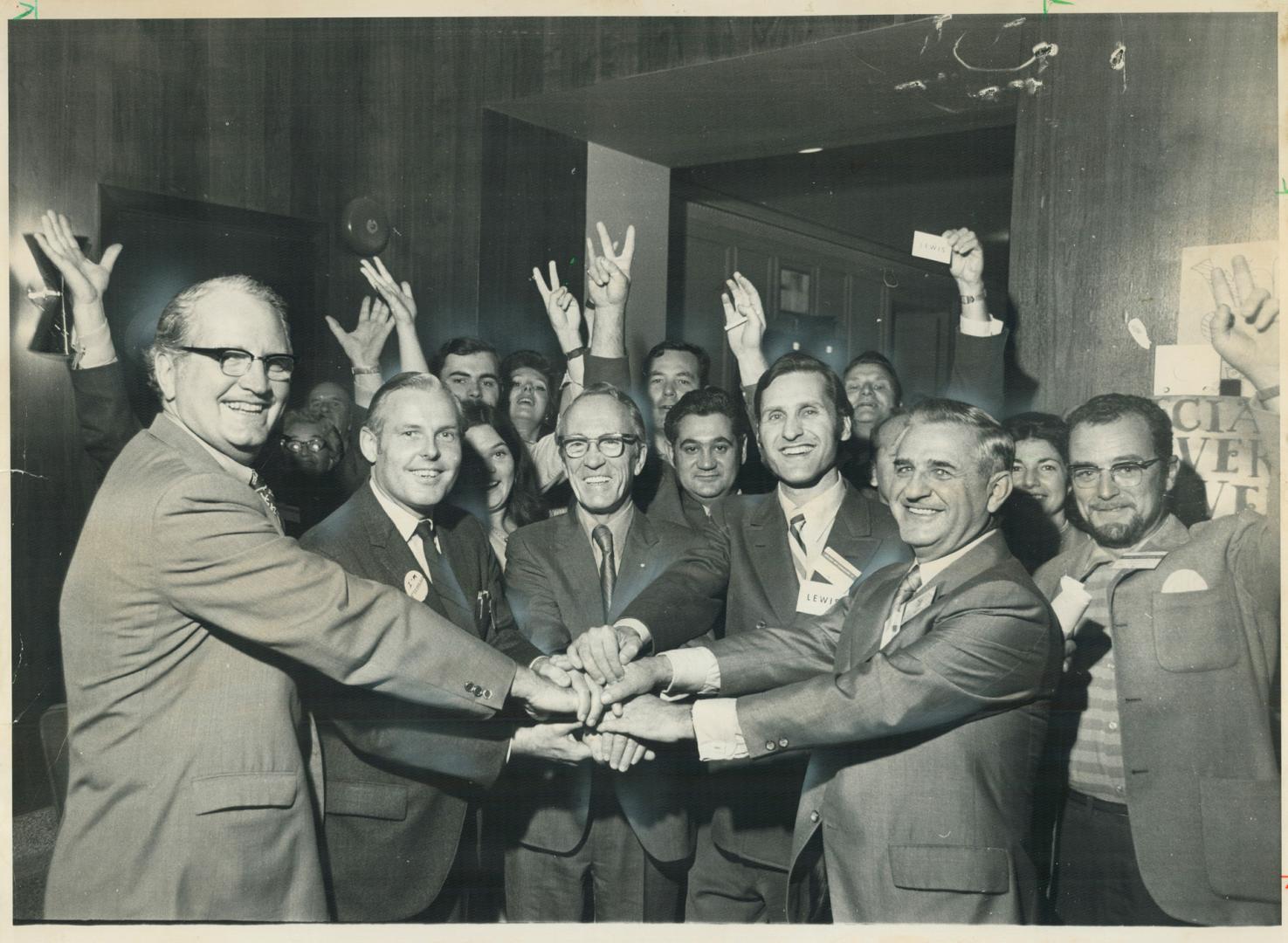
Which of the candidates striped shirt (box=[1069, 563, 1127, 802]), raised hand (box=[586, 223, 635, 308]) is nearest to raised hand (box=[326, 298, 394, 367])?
raised hand (box=[586, 223, 635, 308])

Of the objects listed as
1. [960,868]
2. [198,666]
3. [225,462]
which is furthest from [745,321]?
[198,666]

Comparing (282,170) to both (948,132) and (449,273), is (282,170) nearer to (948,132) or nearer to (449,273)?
(449,273)

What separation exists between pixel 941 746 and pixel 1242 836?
3.27ft

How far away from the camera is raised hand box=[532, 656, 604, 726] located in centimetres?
294

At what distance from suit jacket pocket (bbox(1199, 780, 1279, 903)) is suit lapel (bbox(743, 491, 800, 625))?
120 cm

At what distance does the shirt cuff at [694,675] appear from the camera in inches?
120

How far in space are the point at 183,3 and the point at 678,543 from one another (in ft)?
7.34

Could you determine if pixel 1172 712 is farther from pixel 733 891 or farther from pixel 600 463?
pixel 600 463

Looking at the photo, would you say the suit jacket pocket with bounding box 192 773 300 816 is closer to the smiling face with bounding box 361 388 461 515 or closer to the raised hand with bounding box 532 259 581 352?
the smiling face with bounding box 361 388 461 515

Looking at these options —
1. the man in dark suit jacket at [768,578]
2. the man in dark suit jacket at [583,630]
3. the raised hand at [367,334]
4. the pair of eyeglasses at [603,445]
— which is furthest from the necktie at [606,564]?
the raised hand at [367,334]

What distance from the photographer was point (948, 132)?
383 centimetres

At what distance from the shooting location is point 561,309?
4137mm

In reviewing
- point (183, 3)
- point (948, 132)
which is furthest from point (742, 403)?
point (183, 3)

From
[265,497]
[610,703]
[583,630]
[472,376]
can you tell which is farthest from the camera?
[472,376]
